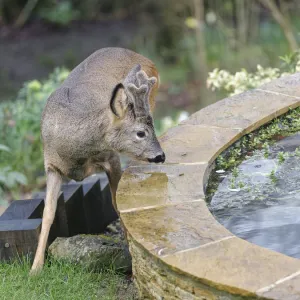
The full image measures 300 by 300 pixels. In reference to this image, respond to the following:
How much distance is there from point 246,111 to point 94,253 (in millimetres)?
1489

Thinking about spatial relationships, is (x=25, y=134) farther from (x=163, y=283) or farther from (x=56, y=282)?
(x=163, y=283)

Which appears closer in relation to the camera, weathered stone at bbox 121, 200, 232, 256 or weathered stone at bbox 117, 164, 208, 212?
weathered stone at bbox 121, 200, 232, 256

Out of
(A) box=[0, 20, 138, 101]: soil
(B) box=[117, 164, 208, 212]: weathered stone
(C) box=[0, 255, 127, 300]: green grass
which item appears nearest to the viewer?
(B) box=[117, 164, 208, 212]: weathered stone

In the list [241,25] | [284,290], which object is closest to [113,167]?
[284,290]

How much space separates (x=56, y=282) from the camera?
169 inches

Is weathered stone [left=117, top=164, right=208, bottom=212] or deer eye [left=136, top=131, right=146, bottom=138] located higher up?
deer eye [left=136, top=131, right=146, bottom=138]

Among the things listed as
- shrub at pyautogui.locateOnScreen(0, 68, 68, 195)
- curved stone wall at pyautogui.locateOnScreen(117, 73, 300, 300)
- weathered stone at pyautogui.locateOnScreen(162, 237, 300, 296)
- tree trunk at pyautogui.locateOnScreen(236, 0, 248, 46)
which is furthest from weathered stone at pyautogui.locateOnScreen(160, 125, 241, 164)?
tree trunk at pyautogui.locateOnScreen(236, 0, 248, 46)

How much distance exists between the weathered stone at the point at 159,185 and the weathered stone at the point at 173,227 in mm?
111

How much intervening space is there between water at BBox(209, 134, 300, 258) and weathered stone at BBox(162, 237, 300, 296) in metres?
0.29

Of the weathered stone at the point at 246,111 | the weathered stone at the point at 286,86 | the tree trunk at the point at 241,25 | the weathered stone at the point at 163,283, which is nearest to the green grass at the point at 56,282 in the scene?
the weathered stone at the point at 163,283

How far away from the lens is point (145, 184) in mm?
4180

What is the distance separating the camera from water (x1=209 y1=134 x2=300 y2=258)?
363 cm

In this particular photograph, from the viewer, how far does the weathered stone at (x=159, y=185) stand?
12.8 feet

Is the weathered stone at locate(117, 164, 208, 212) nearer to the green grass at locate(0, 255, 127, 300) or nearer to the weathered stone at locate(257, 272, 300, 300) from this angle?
the green grass at locate(0, 255, 127, 300)
